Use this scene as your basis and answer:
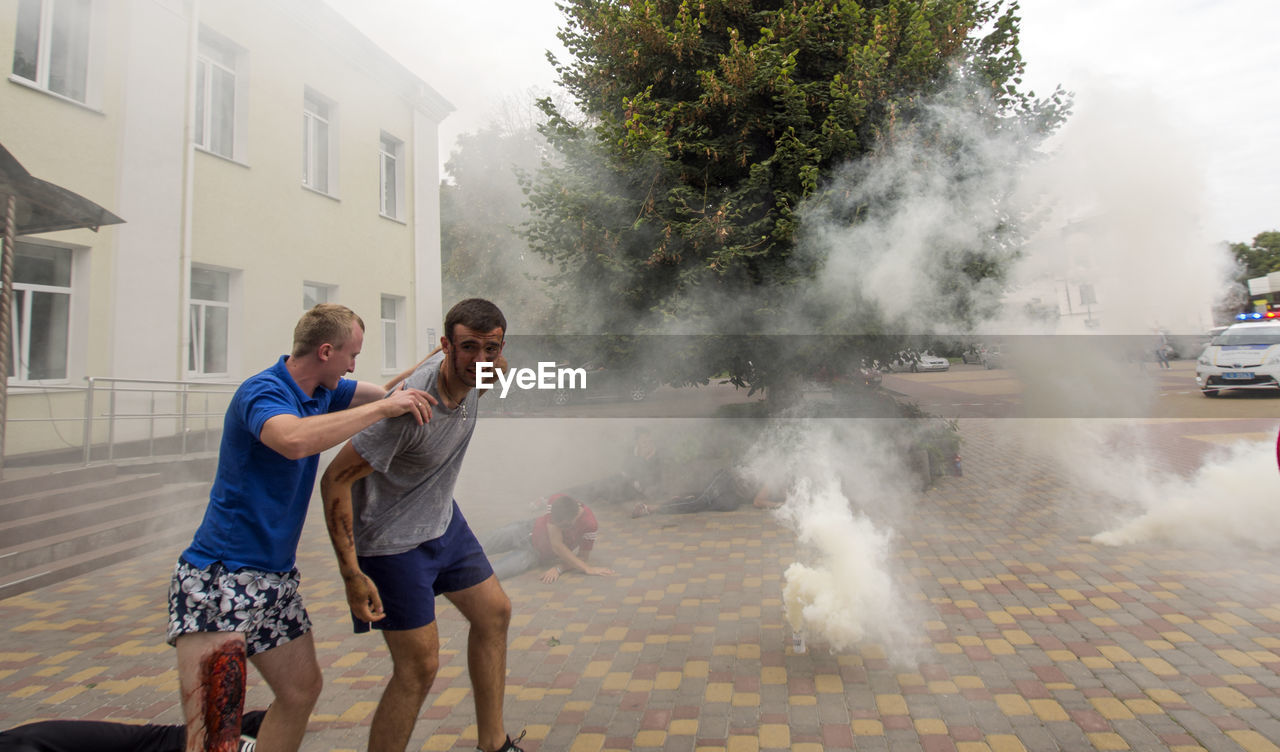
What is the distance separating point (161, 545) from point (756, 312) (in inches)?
228

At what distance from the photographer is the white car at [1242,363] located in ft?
36.5

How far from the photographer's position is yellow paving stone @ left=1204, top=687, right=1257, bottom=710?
7.60 feet

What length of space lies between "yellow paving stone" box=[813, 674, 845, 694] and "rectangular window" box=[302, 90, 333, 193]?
8720 millimetres

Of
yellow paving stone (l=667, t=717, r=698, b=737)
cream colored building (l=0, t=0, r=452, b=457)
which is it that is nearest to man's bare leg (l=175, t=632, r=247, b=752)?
yellow paving stone (l=667, t=717, r=698, b=737)

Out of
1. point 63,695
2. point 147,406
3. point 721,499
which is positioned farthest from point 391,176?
point 63,695

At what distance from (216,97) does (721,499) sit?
24.4 ft

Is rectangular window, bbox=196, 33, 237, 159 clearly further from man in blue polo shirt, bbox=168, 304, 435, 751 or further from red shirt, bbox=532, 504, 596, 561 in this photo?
man in blue polo shirt, bbox=168, 304, 435, 751

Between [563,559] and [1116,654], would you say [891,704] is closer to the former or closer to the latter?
[1116,654]

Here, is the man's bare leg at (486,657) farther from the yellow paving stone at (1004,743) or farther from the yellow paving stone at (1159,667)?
the yellow paving stone at (1159,667)

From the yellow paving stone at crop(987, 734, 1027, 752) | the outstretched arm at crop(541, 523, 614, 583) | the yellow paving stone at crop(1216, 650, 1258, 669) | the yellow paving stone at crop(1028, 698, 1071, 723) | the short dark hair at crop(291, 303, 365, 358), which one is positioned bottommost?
the yellow paving stone at crop(987, 734, 1027, 752)

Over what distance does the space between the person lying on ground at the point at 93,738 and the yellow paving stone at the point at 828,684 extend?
2.08m

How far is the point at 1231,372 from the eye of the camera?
1195cm

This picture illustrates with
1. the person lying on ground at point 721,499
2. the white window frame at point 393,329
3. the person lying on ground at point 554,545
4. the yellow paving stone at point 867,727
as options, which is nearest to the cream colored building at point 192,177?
the white window frame at point 393,329

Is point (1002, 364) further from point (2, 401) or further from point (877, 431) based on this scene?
point (2, 401)
